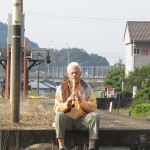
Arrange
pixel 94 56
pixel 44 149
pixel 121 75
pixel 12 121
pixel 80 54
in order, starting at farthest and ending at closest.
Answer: pixel 94 56
pixel 80 54
pixel 121 75
pixel 12 121
pixel 44 149

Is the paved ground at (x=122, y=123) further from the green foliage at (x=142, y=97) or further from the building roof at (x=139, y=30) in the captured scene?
the building roof at (x=139, y=30)

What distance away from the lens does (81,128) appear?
7.76 metres

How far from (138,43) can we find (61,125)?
205 ft

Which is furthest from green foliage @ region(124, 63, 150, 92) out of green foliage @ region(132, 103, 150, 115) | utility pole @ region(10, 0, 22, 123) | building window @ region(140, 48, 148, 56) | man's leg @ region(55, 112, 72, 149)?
man's leg @ region(55, 112, 72, 149)

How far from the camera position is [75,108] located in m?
7.75

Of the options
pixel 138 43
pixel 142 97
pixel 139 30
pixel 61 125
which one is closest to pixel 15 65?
pixel 61 125

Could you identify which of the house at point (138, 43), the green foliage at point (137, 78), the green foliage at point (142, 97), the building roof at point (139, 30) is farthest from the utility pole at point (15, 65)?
the building roof at point (139, 30)

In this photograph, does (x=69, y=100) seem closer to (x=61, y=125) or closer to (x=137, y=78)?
(x=61, y=125)

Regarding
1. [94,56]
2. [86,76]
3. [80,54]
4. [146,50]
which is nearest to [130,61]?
[146,50]

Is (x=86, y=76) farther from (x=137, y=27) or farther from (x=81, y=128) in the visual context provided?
(x=81, y=128)

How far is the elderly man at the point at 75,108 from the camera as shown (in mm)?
7566

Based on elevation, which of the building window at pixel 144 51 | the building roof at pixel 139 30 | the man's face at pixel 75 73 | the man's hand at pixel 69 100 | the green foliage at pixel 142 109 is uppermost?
the building roof at pixel 139 30

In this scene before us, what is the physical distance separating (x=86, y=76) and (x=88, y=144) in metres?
104

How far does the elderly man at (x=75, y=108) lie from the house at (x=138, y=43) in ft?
196
